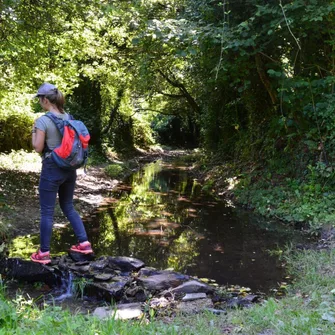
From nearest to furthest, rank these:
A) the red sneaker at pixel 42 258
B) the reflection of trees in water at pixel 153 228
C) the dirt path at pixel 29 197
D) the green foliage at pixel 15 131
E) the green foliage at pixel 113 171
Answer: the red sneaker at pixel 42 258, the reflection of trees in water at pixel 153 228, the dirt path at pixel 29 197, the green foliage at pixel 15 131, the green foliage at pixel 113 171

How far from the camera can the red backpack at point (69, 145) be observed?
4.27 m

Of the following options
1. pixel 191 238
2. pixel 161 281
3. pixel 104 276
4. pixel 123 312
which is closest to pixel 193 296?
pixel 161 281

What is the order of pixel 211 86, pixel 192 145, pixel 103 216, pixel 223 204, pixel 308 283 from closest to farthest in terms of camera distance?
pixel 308 283 < pixel 103 216 < pixel 223 204 < pixel 211 86 < pixel 192 145

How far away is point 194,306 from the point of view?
12.3ft

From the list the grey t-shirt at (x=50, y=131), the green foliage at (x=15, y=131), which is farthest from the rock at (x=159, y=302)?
the green foliage at (x=15, y=131)

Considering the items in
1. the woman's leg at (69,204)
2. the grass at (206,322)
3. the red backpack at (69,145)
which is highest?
the red backpack at (69,145)

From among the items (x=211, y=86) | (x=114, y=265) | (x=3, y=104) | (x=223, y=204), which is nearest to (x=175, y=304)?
(x=114, y=265)

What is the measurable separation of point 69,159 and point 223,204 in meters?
5.85

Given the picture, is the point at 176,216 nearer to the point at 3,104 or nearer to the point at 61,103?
the point at 61,103

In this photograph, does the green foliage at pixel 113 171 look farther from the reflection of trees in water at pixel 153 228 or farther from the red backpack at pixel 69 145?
the red backpack at pixel 69 145

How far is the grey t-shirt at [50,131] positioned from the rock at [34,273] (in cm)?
136

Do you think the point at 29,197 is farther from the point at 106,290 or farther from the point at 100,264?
the point at 106,290

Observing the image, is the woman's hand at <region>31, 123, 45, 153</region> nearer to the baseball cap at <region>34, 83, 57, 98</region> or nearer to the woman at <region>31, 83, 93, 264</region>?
the woman at <region>31, 83, 93, 264</region>

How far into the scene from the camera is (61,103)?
4.52 m
